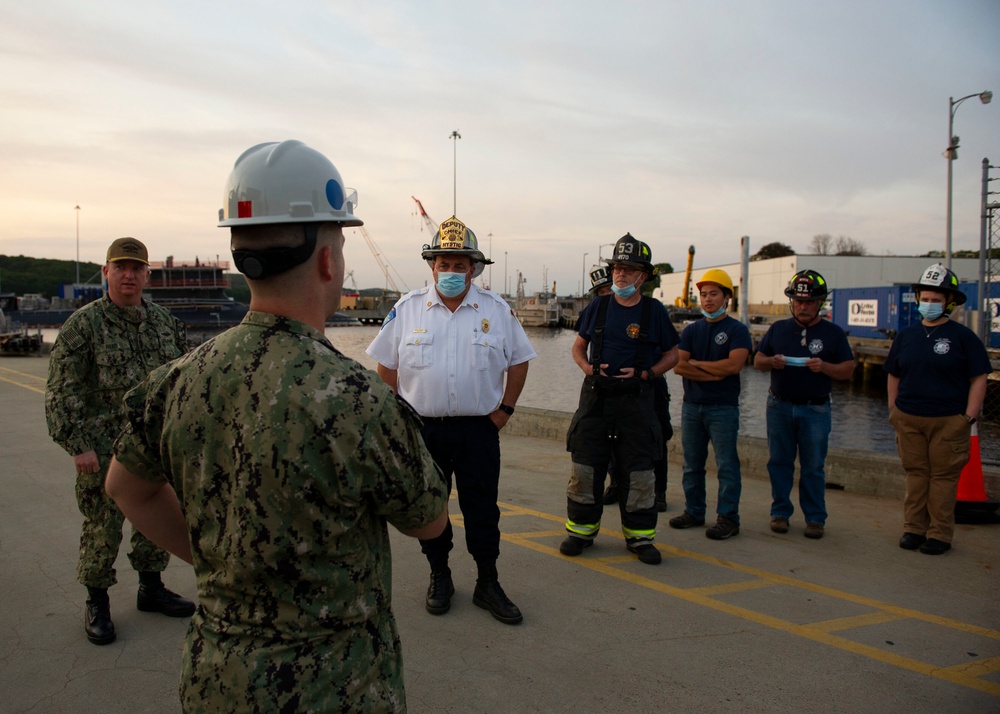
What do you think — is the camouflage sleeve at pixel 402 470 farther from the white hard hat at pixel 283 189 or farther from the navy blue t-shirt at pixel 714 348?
the navy blue t-shirt at pixel 714 348

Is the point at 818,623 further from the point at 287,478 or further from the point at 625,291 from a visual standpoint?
the point at 287,478

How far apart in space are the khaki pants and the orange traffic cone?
2.10ft

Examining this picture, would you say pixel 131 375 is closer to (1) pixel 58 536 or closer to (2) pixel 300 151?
(1) pixel 58 536

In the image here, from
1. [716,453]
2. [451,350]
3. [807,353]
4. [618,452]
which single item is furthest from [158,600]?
[807,353]

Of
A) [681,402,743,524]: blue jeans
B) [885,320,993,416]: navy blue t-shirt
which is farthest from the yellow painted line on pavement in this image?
[885,320,993,416]: navy blue t-shirt

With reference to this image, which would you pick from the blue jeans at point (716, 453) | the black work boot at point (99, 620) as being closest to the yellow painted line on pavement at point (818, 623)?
the blue jeans at point (716, 453)

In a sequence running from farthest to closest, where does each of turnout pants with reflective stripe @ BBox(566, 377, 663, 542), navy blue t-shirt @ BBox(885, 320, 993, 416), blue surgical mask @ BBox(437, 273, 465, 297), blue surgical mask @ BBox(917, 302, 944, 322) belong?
blue surgical mask @ BBox(917, 302, 944, 322), navy blue t-shirt @ BBox(885, 320, 993, 416), turnout pants with reflective stripe @ BBox(566, 377, 663, 542), blue surgical mask @ BBox(437, 273, 465, 297)

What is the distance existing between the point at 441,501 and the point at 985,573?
4.72 meters

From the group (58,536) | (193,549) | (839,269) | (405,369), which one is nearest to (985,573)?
(405,369)

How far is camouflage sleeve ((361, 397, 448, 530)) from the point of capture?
5.23 feet

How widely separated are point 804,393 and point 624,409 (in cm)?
166

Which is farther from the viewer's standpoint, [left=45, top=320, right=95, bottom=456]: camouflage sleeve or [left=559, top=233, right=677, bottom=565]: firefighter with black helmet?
[left=559, top=233, right=677, bottom=565]: firefighter with black helmet

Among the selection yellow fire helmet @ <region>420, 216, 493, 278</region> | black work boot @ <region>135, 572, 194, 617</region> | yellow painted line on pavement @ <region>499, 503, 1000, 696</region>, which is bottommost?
yellow painted line on pavement @ <region>499, 503, 1000, 696</region>

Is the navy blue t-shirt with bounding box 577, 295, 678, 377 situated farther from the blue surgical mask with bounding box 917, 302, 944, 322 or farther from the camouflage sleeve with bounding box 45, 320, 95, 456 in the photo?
the camouflage sleeve with bounding box 45, 320, 95, 456
